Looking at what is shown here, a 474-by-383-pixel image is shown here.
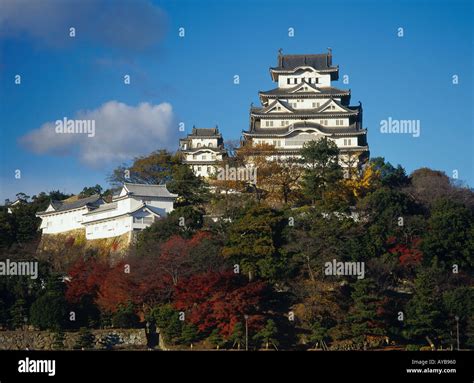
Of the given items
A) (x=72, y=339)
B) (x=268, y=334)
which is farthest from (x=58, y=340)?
(x=268, y=334)

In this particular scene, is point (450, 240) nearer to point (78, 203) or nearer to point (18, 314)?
point (18, 314)

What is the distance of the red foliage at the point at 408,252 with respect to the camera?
100ft

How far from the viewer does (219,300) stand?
28.1 meters

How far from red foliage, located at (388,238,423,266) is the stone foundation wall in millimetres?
8383

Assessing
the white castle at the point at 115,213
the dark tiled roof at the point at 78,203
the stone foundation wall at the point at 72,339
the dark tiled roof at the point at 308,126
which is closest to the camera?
the stone foundation wall at the point at 72,339

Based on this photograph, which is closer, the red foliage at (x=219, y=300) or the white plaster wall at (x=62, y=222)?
the red foliage at (x=219, y=300)

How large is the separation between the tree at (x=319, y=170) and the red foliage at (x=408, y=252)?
3.89m

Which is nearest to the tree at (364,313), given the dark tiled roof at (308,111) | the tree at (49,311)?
the tree at (49,311)

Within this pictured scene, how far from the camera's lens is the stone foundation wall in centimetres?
2864

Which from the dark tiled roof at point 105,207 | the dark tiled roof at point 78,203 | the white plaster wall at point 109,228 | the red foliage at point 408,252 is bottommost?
the red foliage at point 408,252

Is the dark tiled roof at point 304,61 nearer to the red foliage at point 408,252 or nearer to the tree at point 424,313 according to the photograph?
the red foliage at point 408,252
